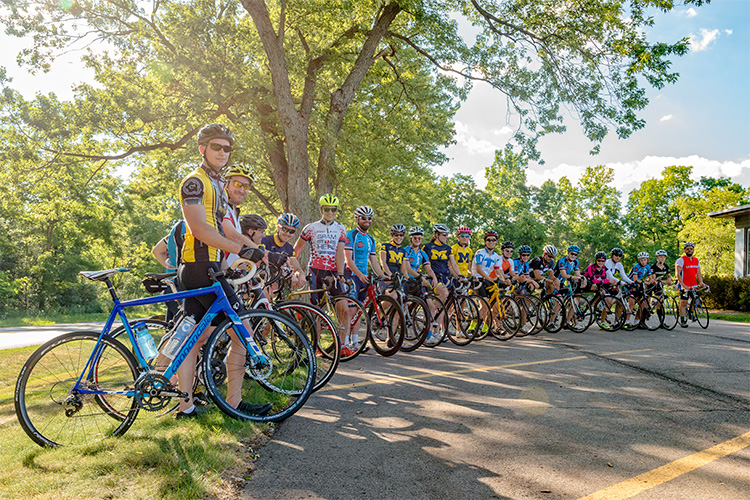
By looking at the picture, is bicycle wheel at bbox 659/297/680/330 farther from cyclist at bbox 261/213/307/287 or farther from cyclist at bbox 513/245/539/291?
cyclist at bbox 261/213/307/287

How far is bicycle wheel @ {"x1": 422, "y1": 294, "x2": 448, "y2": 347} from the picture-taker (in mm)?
8742

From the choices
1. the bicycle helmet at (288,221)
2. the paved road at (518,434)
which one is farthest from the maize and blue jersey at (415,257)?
the bicycle helmet at (288,221)

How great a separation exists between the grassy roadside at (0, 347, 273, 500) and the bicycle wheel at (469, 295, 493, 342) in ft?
20.3

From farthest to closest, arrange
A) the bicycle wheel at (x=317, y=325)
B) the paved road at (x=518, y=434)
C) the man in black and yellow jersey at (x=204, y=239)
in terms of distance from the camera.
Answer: the bicycle wheel at (x=317, y=325), the man in black and yellow jersey at (x=204, y=239), the paved road at (x=518, y=434)

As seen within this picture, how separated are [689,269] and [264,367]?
14081 mm

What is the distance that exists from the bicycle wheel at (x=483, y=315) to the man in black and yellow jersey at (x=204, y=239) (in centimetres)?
620

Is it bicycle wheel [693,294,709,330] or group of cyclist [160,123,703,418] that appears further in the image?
bicycle wheel [693,294,709,330]

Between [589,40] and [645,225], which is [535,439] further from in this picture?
[645,225]

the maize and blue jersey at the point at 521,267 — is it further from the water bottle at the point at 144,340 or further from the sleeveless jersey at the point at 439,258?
the water bottle at the point at 144,340

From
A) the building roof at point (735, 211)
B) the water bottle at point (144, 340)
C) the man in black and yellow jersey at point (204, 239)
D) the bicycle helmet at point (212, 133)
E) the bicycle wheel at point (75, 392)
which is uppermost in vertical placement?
the building roof at point (735, 211)

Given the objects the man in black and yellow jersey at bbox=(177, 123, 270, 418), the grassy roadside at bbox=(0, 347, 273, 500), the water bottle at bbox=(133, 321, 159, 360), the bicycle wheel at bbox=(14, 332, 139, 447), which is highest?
the man in black and yellow jersey at bbox=(177, 123, 270, 418)

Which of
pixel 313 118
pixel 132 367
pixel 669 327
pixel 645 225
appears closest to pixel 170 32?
pixel 313 118

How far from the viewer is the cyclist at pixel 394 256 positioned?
354 inches

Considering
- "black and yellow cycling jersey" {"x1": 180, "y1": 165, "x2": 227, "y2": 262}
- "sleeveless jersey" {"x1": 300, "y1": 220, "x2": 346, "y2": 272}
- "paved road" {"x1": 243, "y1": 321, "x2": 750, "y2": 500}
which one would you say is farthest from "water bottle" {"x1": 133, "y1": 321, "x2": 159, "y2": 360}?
"sleeveless jersey" {"x1": 300, "y1": 220, "x2": 346, "y2": 272}
